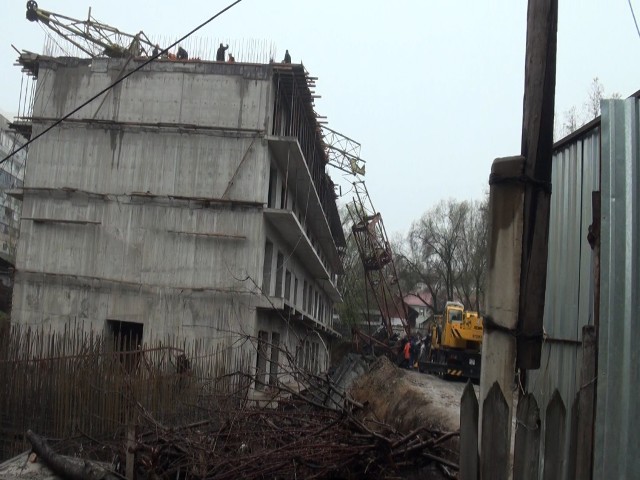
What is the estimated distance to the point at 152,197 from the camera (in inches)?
815

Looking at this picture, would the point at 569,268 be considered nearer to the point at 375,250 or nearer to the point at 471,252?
the point at 375,250

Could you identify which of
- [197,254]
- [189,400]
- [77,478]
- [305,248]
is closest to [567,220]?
[77,478]

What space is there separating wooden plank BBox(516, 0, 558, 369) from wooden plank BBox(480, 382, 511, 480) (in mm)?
300

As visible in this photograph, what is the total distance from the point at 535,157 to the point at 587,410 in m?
1.60

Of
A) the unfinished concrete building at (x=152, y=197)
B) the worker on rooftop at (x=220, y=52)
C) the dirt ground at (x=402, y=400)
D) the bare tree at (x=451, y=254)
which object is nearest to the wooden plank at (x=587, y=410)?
the dirt ground at (x=402, y=400)

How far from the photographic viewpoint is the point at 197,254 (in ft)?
67.0

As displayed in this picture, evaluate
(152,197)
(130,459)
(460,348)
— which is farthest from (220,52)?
(130,459)

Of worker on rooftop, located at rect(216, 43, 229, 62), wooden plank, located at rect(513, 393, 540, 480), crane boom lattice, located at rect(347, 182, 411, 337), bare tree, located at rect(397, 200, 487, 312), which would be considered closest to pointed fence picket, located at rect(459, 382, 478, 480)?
wooden plank, located at rect(513, 393, 540, 480)

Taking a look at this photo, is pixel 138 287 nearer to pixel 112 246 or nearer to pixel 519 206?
pixel 112 246

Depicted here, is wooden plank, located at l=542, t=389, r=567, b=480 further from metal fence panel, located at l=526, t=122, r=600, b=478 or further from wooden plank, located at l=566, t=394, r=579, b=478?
metal fence panel, located at l=526, t=122, r=600, b=478

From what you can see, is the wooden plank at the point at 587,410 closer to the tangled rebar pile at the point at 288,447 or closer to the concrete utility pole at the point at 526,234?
the concrete utility pole at the point at 526,234

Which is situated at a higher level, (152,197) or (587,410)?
(152,197)

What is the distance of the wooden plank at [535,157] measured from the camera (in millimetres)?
3906

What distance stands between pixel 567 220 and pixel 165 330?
16.5 meters
